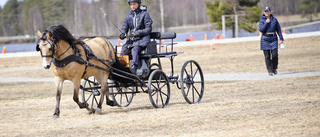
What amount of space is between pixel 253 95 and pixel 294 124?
13.4ft

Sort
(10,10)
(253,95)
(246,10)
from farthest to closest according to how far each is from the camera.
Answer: (10,10), (246,10), (253,95)

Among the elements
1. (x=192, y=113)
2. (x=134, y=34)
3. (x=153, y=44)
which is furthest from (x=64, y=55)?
(x=192, y=113)

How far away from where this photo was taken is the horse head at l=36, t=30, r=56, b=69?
29.5ft

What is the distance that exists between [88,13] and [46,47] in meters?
62.9

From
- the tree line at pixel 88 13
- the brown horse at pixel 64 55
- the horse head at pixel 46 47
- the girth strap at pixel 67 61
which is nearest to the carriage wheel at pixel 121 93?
the brown horse at pixel 64 55

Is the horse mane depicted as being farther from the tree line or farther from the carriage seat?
the tree line

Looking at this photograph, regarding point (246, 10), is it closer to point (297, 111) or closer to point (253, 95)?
point (253, 95)

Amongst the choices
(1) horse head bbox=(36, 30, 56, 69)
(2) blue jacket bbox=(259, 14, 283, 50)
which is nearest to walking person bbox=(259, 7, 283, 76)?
(2) blue jacket bbox=(259, 14, 283, 50)

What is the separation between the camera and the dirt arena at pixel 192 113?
309 inches

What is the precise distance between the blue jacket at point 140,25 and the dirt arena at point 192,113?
1304mm

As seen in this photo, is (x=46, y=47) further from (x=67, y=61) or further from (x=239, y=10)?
(x=239, y=10)

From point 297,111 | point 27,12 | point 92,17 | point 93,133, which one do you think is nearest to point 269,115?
point 297,111

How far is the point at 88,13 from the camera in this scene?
7106 centimetres

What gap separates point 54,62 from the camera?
30.3 feet
